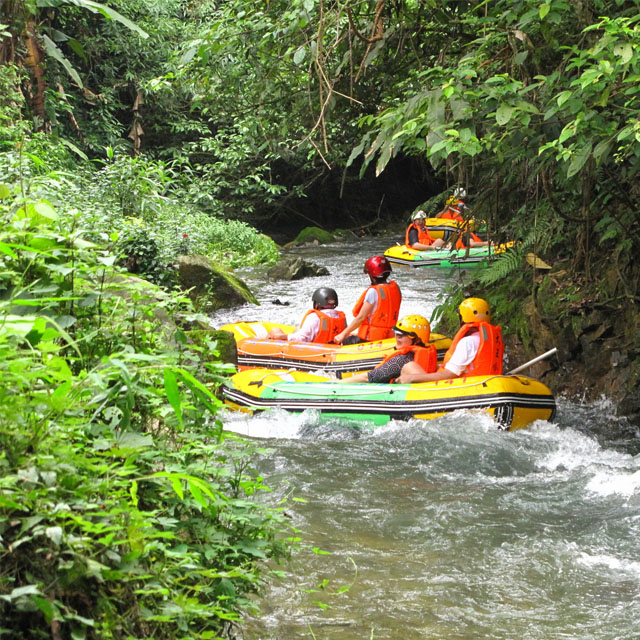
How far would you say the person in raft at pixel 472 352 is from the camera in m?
7.82

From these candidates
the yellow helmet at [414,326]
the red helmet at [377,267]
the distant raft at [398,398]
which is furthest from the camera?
the red helmet at [377,267]

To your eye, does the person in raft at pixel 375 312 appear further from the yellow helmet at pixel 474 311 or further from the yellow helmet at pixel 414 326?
the yellow helmet at pixel 474 311

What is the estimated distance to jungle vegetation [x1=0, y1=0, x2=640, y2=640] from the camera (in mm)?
2279

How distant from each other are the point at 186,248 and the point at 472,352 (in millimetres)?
6271

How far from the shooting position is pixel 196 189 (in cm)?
1488

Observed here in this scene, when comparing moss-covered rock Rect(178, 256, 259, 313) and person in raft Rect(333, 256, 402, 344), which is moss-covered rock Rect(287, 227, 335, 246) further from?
person in raft Rect(333, 256, 402, 344)

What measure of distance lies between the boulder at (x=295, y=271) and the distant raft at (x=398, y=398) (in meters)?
7.80

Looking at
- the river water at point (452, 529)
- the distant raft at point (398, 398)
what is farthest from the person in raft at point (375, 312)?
the river water at point (452, 529)

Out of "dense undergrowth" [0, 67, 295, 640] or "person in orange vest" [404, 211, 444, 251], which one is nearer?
"dense undergrowth" [0, 67, 295, 640]

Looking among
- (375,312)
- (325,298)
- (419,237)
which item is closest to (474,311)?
(375,312)

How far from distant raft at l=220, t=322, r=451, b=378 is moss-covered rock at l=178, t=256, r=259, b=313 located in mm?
2191

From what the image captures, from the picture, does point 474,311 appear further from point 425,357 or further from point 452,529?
point 452,529

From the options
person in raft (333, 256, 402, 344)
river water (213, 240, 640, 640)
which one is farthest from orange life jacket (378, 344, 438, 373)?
person in raft (333, 256, 402, 344)

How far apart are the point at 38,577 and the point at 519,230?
6688 millimetres
